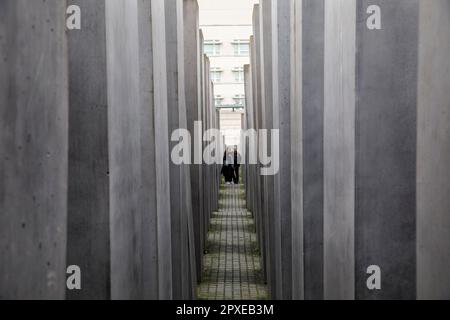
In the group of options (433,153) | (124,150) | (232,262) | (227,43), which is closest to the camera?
(433,153)

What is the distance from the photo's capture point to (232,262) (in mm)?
12719

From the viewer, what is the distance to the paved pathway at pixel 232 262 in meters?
10.2

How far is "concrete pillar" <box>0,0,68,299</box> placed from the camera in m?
2.86

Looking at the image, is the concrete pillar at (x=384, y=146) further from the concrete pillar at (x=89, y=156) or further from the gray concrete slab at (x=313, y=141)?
the gray concrete slab at (x=313, y=141)

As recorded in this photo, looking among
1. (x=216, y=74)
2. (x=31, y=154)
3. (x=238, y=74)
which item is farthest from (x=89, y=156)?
(x=238, y=74)

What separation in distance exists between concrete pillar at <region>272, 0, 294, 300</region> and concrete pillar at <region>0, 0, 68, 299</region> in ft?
12.7

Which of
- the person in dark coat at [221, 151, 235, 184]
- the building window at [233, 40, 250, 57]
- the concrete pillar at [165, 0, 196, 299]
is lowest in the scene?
the person in dark coat at [221, 151, 235, 184]

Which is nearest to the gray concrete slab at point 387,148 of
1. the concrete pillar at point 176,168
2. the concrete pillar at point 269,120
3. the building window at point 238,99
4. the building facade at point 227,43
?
the concrete pillar at point 176,168

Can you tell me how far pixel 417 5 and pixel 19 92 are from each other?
222 centimetres

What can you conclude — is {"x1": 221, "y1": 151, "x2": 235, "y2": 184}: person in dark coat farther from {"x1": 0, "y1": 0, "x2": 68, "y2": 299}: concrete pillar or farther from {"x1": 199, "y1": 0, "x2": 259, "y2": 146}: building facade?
{"x1": 0, "y1": 0, "x2": 68, "y2": 299}: concrete pillar

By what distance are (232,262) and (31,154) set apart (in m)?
9.80

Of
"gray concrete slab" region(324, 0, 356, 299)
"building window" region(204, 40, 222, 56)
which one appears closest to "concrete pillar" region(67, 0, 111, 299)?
"gray concrete slab" region(324, 0, 356, 299)

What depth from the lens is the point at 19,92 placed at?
2988mm

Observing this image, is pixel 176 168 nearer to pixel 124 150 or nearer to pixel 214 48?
pixel 124 150
